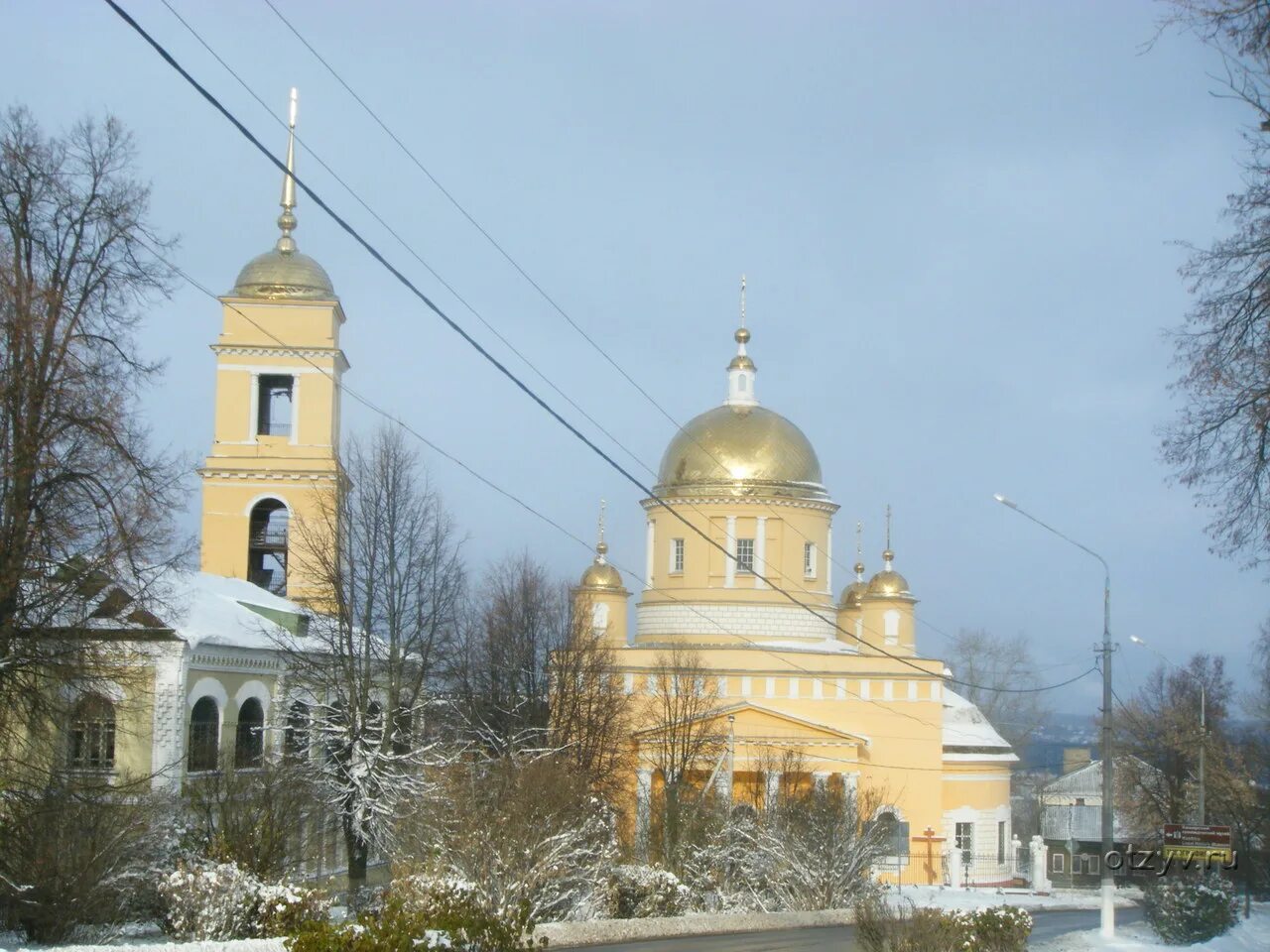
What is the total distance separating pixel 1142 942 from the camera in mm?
24875

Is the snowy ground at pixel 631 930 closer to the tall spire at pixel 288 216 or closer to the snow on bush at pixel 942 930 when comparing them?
the snow on bush at pixel 942 930

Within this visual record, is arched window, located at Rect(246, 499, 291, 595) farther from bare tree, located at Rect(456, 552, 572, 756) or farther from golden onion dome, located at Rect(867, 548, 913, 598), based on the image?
golden onion dome, located at Rect(867, 548, 913, 598)

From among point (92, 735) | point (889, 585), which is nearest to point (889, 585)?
point (889, 585)

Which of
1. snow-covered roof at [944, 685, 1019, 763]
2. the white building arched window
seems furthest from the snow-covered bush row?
snow-covered roof at [944, 685, 1019, 763]

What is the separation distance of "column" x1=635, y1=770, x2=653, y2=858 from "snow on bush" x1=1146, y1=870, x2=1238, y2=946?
38.5ft

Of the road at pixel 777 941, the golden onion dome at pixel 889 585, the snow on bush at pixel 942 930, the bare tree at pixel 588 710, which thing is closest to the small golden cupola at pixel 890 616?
the golden onion dome at pixel 889 585

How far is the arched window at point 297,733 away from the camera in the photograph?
30375 millimetres

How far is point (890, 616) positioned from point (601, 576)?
977 centimetres

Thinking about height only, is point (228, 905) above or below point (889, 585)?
below

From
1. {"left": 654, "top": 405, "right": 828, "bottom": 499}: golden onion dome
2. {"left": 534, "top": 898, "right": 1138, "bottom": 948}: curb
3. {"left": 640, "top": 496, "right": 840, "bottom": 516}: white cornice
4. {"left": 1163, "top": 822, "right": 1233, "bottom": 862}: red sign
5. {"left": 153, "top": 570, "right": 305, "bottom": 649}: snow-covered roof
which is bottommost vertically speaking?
{"left": 534, "top": 898, "right": 1138, "bottom": 948}: curb

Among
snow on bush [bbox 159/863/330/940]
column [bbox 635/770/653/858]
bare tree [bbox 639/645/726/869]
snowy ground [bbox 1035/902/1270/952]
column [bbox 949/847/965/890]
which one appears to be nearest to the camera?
snow on bush [bbox 159/863/330/940]

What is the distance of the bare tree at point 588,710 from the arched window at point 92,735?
35.0 feet

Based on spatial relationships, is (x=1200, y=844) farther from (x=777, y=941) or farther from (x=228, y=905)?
(x=228, y=905)

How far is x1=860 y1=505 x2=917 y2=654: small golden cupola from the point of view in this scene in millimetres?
55156
